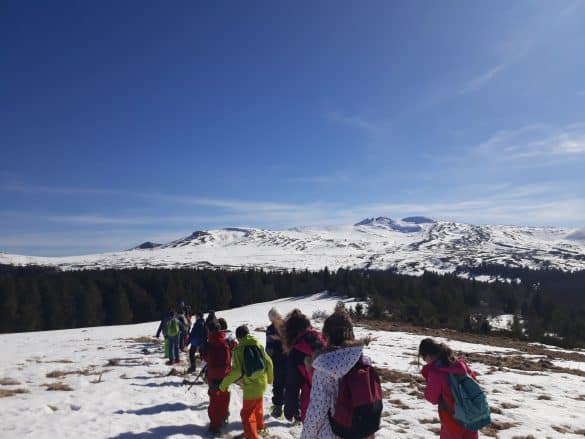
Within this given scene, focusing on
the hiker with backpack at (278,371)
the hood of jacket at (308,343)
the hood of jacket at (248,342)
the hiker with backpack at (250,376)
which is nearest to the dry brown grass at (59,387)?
the hiker with backpack at (278,371)

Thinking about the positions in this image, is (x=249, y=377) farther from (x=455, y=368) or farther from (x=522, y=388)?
(x=522, y=388)

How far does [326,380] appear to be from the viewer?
12.3 ft

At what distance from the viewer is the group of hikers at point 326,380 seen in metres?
3.63

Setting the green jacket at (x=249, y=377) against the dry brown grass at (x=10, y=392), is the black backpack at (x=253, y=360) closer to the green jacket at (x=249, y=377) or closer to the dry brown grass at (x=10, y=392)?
the green jacket at (x=249, y=377)

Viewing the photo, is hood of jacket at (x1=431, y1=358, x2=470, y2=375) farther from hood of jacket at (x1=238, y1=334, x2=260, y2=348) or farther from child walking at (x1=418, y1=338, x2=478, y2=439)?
hood of jacket at (x1=238, y1=334, x2=260, y2=348)

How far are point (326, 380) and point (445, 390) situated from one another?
2250 mm

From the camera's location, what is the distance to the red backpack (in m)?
3.55

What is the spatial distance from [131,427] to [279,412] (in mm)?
3108

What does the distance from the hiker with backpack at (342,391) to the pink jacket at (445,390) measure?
63.9 inches

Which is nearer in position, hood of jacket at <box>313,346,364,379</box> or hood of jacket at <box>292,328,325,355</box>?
hood of jacket at <box>313,346,364,379</box>

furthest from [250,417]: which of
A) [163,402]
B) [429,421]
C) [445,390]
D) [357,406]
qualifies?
[429,421]

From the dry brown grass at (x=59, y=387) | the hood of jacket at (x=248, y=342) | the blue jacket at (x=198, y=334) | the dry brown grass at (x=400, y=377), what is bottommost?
the dry brown grass at (x=400, y=377)

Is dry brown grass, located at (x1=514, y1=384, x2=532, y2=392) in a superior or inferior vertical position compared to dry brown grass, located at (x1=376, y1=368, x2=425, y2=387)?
inferior

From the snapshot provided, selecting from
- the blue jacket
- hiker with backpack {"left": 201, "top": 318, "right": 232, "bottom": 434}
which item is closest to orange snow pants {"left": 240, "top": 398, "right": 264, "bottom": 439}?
hiker with backpack {"left": 201, "top": 318, "right": 232, "bottom": 434}
